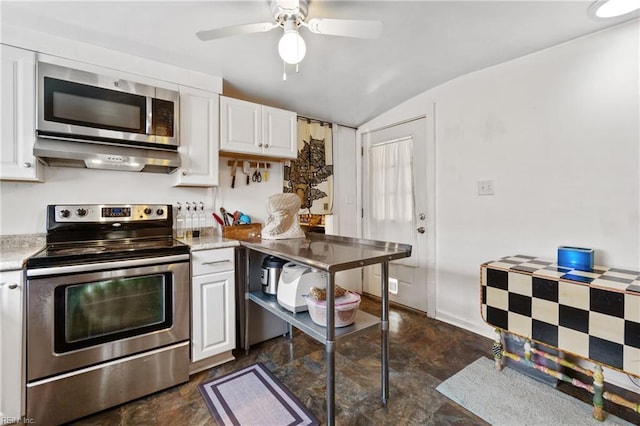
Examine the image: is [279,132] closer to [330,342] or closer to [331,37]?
[331,37]

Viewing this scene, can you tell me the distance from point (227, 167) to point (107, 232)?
1.04m

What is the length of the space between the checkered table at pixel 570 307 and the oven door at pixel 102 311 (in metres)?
2.10

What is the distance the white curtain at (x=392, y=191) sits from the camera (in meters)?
2.99

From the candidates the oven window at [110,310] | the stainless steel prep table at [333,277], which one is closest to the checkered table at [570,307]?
the stainless steel prep table at [333,277]

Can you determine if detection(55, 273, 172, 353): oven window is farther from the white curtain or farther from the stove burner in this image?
the white curtain

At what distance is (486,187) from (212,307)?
2396mm

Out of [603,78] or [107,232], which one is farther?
[107,232]

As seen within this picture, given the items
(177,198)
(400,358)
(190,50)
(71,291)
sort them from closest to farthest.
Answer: (71,291) < (190,50) < (400,358) < (177,198)

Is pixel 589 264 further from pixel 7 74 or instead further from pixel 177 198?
pixel 7 74

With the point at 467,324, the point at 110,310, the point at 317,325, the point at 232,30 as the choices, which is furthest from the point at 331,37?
the point at 467,324

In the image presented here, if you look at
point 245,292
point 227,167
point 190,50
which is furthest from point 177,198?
point 190,50

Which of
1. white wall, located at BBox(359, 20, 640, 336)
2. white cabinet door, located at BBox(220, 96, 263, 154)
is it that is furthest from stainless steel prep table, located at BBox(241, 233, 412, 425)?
white wall, located at BBox(359, 20, 640, 336)

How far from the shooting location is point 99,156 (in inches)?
68.3

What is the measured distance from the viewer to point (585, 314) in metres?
1.49
